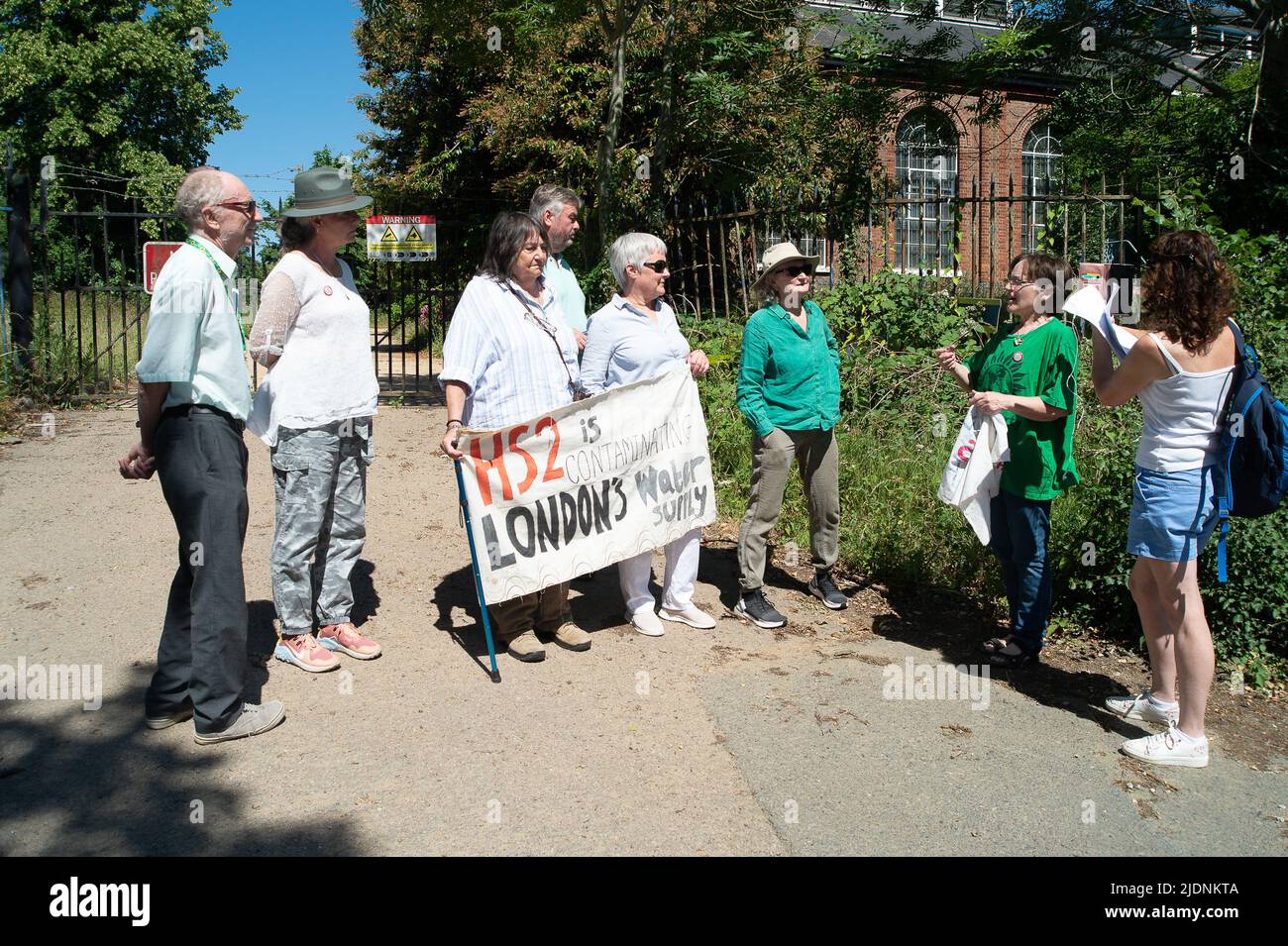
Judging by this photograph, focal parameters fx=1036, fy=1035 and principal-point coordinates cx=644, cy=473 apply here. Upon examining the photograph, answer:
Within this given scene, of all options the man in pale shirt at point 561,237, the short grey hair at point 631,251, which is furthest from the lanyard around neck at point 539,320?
the short grey hair at point 631,251

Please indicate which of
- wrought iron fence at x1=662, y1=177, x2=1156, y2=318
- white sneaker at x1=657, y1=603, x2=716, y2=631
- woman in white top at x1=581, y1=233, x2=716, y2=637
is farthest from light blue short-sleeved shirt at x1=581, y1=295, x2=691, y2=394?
wrought iron fence at x1=662, y1=177, x2=1156, y2=318

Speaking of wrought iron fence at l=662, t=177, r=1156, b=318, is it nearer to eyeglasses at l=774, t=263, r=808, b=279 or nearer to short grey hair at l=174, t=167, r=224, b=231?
eyeglasses at l=774, t=263, r=808, b=279

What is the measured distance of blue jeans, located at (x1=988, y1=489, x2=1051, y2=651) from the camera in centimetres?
485

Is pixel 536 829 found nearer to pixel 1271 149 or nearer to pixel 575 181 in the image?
pixel 1271 149

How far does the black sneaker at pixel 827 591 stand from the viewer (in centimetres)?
599

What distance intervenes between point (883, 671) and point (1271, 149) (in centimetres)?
715

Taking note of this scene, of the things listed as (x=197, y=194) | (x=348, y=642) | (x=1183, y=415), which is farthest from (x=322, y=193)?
(x=1183, y=415)

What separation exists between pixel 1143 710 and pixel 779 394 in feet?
7.67

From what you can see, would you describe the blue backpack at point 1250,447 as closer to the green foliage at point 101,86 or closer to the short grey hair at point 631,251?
the short grey hair at point 631,251

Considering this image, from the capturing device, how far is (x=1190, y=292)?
12.6 feet

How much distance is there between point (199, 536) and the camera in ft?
13.2

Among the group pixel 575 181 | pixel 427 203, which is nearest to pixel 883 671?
pixel 575 181

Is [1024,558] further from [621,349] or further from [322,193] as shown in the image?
[322,193]
